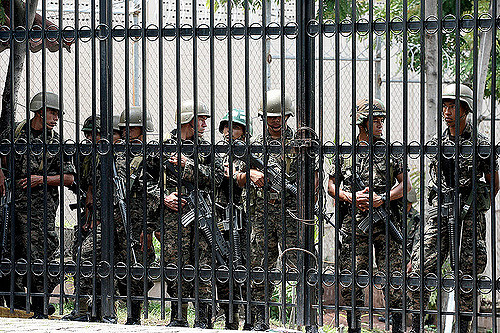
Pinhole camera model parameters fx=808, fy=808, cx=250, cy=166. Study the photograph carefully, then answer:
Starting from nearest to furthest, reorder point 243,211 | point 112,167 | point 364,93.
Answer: point 112,167 → point 243,211 → point 364,93

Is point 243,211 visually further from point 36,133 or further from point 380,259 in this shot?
point 36,133

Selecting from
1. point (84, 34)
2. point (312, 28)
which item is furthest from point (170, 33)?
point (312, 28)

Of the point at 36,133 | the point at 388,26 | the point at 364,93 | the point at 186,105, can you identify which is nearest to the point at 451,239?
the point at 388,26

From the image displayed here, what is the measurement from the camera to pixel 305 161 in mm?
4777

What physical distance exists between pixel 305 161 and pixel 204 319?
4.46 feet

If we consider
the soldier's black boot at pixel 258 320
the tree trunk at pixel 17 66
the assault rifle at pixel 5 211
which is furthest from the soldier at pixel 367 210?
the tree trunk at pixel 17 66

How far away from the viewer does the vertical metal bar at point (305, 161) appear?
472 cm

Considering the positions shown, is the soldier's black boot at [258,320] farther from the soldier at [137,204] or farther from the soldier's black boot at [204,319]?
the soldier at [137,204]

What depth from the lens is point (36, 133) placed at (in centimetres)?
617

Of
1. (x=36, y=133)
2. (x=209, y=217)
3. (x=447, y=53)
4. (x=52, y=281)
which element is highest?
(x=447, y=53)

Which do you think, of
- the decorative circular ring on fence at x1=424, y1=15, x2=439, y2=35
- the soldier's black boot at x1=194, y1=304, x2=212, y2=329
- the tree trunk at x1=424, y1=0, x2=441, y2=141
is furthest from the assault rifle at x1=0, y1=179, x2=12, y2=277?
the tree trunk at x1=424, y1=0, x2=441, y2=141

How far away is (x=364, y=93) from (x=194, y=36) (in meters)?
7.45

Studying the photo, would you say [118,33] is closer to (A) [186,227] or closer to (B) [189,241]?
(A) [186,227]

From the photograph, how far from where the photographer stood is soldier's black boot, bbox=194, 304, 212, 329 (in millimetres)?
5145
